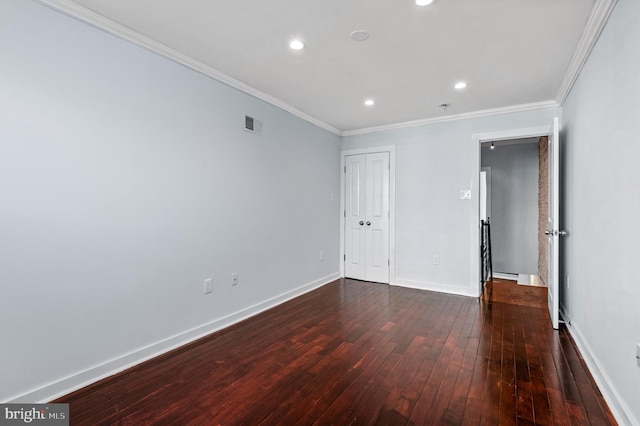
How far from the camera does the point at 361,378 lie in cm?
222

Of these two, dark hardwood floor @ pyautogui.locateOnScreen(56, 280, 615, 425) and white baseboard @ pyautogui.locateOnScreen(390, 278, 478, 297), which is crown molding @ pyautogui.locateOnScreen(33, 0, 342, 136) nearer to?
dark hardwood floor @ pyautogui.locateOnScreen(56, 280, 615, 425)

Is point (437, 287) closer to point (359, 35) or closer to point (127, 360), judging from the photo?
point (359, 35)

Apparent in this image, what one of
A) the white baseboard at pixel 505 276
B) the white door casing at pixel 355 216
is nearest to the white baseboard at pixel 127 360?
the white door casing at pixel 355 216

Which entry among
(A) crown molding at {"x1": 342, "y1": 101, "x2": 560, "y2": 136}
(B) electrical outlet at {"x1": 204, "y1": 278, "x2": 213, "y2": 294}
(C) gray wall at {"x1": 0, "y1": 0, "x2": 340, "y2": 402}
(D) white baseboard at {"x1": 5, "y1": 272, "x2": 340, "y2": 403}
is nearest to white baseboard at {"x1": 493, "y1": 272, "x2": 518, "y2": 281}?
(A) crown molding at {"x1": 342, "y1": 101, "x2": 560, "y2": 136}

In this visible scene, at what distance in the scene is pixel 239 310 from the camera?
3369mm

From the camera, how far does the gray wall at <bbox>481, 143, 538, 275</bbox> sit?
6.51m

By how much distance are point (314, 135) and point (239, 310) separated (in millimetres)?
2694

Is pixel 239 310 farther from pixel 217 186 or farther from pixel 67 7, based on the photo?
pixel 67 7

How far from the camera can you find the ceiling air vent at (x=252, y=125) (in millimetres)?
3459

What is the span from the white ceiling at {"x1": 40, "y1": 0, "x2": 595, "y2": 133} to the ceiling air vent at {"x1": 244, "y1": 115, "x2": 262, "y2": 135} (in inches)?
12.7

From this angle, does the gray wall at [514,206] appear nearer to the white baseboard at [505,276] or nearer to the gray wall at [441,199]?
the white baseboard at [505,276]

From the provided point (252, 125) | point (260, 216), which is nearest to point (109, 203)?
point (260, 216)

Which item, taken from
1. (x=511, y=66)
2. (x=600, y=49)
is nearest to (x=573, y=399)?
(x=600, y=49)

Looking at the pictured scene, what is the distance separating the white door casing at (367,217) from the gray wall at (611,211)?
248cm
